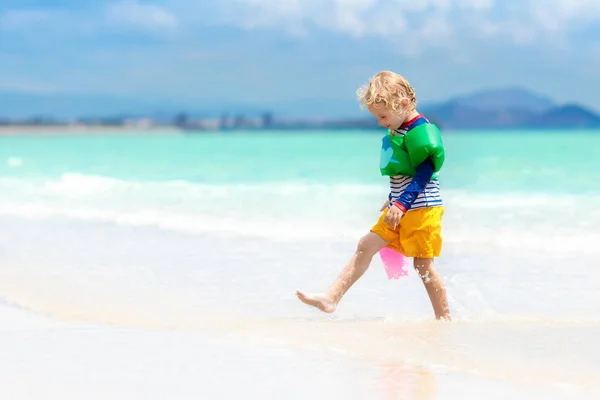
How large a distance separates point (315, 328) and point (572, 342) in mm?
1158

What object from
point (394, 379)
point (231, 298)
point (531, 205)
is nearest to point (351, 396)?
point (394, 379)

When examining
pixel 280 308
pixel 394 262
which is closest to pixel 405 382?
pixel 394 262

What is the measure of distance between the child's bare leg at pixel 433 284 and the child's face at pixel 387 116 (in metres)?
0.64

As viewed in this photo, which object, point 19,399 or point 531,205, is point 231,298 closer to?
point 19,399

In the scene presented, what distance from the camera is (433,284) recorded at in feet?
14.2

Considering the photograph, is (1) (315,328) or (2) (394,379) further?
(1) (315,328)

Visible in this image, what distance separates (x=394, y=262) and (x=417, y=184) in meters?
0.59

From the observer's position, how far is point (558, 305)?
500 cm

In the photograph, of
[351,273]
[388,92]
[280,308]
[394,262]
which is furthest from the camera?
[280,308]

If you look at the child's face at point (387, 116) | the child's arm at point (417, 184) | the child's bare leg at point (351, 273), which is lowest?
the child's bare leg at point (351, 273)

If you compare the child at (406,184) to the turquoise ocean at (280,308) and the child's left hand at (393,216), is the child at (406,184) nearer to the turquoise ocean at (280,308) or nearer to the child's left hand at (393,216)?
the child's left hand at (393,216)

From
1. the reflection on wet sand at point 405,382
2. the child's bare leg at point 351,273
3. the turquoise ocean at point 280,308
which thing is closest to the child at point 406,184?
the child's bare leg at point 351,273

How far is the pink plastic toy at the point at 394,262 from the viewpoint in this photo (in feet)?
14.9

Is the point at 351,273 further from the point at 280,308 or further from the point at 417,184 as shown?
the point at 280,308
